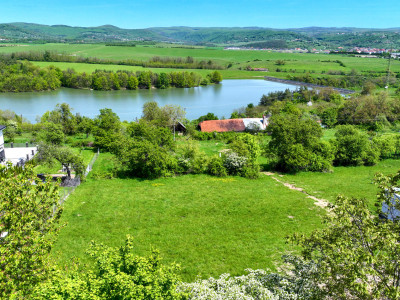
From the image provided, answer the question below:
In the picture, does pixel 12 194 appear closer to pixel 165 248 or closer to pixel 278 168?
pixel 165 248

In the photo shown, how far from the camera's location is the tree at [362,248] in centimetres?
577

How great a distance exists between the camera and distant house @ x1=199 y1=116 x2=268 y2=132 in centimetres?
3859

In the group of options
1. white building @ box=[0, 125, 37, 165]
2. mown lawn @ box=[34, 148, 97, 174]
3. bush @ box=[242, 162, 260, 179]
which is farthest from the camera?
white building @ box=[0, 125, 37, 165]

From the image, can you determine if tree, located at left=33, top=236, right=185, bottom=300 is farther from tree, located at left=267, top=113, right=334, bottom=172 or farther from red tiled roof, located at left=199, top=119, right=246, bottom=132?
red tiled roof, located at left=199, top=119, right=246, bottom=132

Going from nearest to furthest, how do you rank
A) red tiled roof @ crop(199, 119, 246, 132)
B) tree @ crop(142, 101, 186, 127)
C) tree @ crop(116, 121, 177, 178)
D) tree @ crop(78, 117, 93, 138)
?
tree @ crop(116, 121, 177, 178) → tree @ crop(78, 117, 93, 138) → tree @ crop(142, 101, 186, 127) → red tiled roof @ crop(199, 119, 246, 132)

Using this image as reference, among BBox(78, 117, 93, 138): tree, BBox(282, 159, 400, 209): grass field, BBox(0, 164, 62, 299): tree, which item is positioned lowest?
BBox(282, 159, 400, 209): grass field

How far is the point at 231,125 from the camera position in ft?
130

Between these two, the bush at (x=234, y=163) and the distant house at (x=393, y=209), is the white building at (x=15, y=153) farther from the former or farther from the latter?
the distant house at (x=393, y=209)

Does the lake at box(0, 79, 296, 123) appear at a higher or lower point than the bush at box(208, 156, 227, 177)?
higher

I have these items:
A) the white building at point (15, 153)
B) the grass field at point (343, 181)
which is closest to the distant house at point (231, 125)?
the grass field at point (343, 181)

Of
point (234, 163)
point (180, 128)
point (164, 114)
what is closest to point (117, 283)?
point (234, 163)

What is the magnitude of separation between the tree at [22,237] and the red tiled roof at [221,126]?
31.6m

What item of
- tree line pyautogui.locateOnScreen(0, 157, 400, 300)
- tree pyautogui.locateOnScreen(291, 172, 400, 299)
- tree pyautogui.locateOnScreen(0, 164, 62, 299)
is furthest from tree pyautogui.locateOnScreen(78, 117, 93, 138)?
tree pyautogui.locateOnScreen(291, 172, 400, 299)

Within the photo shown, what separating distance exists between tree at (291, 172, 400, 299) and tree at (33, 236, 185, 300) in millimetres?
3461
